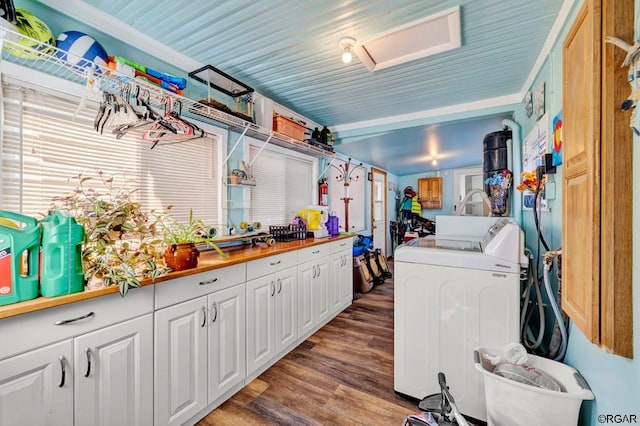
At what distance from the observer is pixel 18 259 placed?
97cm

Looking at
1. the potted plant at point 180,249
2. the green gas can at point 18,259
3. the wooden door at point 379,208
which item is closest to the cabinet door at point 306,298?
the potted plant at point 180,249

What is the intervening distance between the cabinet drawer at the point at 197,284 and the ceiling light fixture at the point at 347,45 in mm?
1649

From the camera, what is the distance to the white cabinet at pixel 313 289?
7.90 ft

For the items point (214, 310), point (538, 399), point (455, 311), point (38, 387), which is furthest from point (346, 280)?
point (38, 387)

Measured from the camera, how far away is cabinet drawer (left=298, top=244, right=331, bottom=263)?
2.43m

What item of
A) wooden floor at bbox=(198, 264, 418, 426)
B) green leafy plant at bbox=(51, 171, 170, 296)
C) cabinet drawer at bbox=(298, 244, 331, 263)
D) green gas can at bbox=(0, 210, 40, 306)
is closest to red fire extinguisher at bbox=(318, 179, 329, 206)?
cabinet drawer at bbox=(298, 244, 331, 263)

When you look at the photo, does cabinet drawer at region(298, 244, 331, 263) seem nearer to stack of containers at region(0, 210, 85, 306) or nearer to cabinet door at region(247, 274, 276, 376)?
cabinet door at region(247, 274, 276, 376)

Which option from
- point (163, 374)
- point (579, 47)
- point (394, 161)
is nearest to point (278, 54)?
point (579, 47)

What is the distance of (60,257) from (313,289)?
192 centimetres

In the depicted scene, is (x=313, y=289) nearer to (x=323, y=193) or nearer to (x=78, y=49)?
(x=323, y=193)

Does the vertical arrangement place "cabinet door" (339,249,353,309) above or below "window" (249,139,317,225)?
below

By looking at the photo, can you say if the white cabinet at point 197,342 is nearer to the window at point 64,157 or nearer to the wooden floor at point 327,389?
the wooden floor at point 327,389

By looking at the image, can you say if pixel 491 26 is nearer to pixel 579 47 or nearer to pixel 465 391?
pixel 579 47

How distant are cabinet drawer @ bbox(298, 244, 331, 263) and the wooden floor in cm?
79
